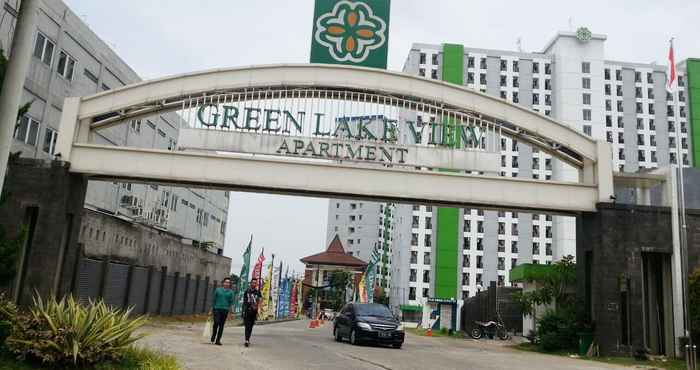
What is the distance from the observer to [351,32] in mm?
21594

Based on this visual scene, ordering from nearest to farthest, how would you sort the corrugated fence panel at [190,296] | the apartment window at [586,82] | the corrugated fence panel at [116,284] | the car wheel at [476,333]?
the corrugated fence panel at [116,284] → the car wheel at [476,333] → the corrugated fence panel at [190,296] → the apartment window at [586,82]

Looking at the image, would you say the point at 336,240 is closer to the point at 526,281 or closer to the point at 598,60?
the point at 598,60

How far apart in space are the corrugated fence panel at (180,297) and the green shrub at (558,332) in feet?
72.4

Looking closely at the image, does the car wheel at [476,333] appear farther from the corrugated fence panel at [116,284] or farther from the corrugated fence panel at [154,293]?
the corrugated fence panel at [116,284]

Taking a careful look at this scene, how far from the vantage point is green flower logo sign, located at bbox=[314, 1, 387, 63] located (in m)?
21.2

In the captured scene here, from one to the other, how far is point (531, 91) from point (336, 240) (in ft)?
165

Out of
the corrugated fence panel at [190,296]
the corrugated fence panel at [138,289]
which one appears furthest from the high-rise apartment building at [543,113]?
the corrugated fence panel at [138,289]

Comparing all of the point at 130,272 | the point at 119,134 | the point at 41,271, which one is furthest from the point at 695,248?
the point at 119,134

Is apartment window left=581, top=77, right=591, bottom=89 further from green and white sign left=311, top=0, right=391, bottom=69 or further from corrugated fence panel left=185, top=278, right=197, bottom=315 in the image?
green and white sign left=311, top=0, right=391, bottom=69

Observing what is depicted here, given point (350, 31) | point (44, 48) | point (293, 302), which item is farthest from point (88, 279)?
point (293, 302)

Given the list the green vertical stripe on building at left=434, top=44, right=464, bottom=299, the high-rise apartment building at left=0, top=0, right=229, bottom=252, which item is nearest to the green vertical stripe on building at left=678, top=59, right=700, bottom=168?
the green vertical stripe on building at left=434, top=44, right=464, bottom=299

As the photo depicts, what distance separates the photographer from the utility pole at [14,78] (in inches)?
247

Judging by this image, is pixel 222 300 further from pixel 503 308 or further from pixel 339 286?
pixel 339 286

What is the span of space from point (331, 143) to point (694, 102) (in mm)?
85337
